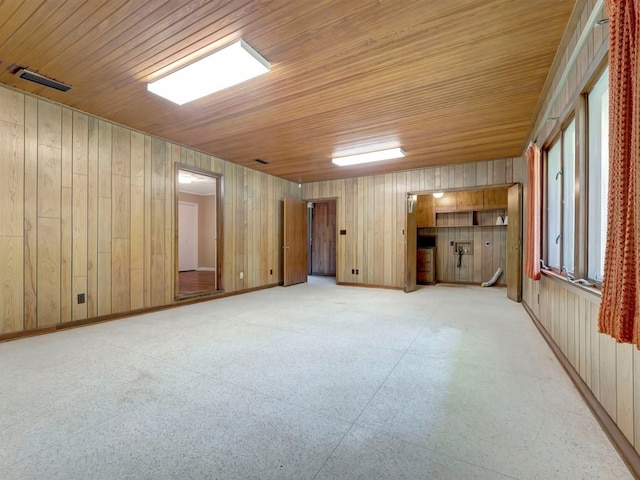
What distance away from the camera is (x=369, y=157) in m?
4.95

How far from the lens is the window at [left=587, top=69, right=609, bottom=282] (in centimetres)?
186

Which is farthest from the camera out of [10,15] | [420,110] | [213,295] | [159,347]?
[213,295]

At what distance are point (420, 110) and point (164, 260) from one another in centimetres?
405

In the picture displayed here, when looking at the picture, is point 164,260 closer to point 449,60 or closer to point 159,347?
point 159,347

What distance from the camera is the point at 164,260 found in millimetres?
4273

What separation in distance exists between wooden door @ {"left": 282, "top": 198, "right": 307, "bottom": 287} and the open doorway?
6.41ft

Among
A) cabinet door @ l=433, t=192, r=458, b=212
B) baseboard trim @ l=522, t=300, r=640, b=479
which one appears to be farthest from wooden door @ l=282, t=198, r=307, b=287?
baseboard trim @ l=522, t=300, r=640, b=479

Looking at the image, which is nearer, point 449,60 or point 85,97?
point 449,60

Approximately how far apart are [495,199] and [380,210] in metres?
2.66

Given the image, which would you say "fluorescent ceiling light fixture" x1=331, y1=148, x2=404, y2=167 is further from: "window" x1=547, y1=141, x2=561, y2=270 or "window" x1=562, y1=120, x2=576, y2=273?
"window" x1=562, y1=120, x2=576, y2=273

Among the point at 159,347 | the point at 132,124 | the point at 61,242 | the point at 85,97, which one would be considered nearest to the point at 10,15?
the point at 85,97

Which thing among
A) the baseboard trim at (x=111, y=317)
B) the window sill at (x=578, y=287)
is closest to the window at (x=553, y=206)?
the window sill at (x=578, y=287)

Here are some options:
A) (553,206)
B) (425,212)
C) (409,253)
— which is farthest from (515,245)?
(425,212)

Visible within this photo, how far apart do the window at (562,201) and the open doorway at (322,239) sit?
20.2 ft
